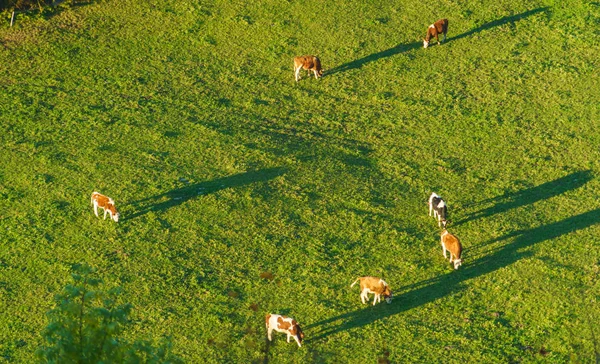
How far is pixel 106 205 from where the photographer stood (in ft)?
104

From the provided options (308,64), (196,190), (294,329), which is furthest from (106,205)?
(308,64)

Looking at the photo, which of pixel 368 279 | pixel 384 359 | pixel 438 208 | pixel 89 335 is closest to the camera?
pixel 89 335

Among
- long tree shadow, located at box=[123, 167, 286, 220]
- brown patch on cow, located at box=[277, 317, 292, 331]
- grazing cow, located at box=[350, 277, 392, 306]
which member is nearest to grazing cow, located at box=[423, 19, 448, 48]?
long tree shadow, located at box=[123, 167, 286, 220]

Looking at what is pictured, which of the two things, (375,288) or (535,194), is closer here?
(375,288)

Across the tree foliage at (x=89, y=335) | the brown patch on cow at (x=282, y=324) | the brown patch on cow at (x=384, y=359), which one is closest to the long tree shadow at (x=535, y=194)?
the brown patch on cow at (x=384, y=359)

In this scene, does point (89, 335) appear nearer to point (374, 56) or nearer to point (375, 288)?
point (375, 288)

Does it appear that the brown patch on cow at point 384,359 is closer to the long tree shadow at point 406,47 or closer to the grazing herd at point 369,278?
the grazing herd at point 369,278

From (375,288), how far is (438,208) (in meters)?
4.63

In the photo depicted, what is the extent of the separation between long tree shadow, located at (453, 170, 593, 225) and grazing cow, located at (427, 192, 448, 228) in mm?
628

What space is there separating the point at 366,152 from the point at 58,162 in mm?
10675

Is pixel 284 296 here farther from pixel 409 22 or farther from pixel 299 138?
pixel 409 22

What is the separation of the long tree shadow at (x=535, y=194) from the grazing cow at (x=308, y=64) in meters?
9.56

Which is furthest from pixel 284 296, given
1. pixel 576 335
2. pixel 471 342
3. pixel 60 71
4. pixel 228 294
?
pixel 60 71

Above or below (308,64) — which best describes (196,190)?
below
